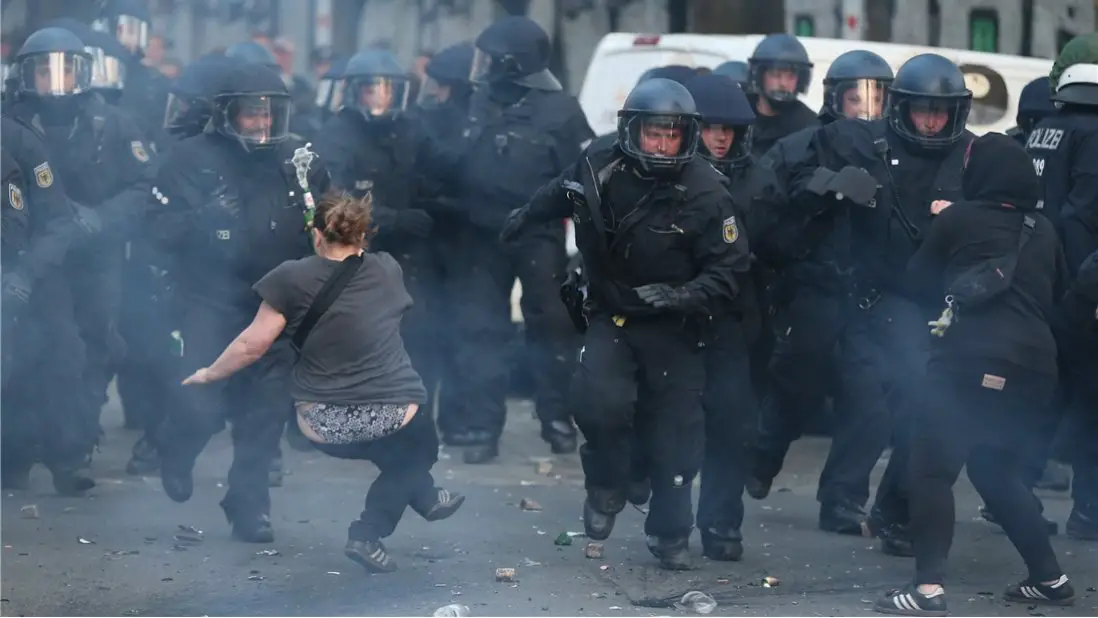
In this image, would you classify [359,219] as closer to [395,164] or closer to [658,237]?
[658,237]

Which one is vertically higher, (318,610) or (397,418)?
(397,418)

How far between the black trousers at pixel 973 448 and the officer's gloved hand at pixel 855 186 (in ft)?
3.36

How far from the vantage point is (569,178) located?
783 cm

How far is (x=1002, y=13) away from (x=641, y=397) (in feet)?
28.9

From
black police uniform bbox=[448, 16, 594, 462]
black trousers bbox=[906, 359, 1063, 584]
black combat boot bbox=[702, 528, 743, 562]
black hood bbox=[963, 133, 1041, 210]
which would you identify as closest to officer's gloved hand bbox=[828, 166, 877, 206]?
black hood bbox=[963, 133, 1041, 210]

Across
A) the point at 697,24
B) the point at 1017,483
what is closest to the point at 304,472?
the point at 1017,483

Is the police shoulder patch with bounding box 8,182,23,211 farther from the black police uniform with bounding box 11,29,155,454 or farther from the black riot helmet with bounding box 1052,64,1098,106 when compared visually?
the black riot helmet with bounding box 1052,64,1098,106

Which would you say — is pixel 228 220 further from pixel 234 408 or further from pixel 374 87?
pixel 374 87

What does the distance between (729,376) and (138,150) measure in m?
3.44

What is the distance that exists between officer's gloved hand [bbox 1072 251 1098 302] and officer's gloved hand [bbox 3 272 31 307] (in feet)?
14.4

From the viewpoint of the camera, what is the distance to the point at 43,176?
8820 millimetres

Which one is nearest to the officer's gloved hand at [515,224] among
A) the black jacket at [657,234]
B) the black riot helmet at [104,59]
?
the black jacket at [657,234]

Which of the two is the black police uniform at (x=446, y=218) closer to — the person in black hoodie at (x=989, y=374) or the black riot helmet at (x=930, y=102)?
the black riot helmet at (x=930, y=102)

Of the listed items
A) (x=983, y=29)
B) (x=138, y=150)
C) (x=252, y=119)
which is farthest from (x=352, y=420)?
(x=983, y=29)
